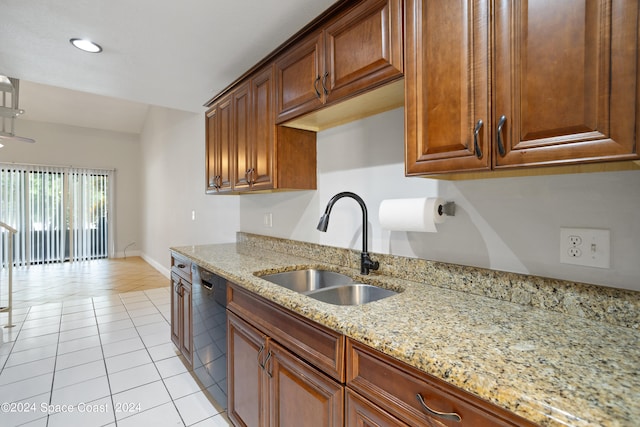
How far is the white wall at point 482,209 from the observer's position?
3.05 feet

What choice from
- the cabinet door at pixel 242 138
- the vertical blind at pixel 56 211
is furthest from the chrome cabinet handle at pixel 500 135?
the vertical blind at pixel 56 211

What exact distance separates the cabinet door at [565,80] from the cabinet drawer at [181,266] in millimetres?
1985

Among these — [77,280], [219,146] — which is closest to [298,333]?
[219,146]

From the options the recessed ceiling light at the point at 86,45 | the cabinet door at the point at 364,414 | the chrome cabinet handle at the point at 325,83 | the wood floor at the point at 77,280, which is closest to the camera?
the cabinet door at the point at 364,414

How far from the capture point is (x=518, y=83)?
0.84 meters

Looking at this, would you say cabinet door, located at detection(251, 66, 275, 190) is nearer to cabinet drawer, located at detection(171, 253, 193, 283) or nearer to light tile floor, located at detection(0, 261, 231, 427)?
cabinet drawer, located at detection(171, 253, 193, 283)

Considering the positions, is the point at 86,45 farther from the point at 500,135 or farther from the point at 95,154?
the point at 95,154

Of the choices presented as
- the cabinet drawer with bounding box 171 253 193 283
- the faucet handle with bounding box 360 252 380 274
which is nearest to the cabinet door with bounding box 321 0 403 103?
the faucet handle with bounding box 360 252 380 274

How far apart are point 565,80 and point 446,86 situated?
0.31 meters

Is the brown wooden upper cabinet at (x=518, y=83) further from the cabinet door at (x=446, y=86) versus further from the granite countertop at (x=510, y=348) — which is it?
the granite countertop at (x=510, y=348)

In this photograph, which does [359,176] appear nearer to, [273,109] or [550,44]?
[273,109]

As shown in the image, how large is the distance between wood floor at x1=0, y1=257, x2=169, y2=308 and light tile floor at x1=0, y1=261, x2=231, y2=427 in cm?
70

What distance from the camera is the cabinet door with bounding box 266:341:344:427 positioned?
38.2 inches

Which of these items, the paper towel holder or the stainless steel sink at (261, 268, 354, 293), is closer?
the paper towel holder
